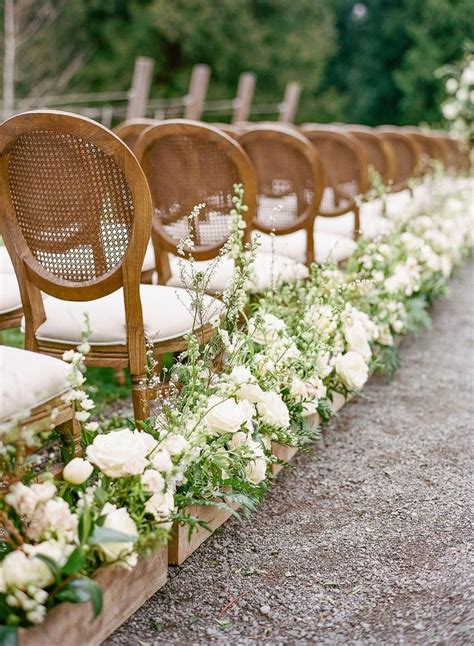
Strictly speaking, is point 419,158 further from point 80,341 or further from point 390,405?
point 80,341

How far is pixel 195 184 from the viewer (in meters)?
3.09

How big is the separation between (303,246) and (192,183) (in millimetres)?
966

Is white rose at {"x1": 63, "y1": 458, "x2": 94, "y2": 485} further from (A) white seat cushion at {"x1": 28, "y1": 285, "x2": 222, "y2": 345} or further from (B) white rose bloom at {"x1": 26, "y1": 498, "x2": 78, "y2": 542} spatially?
(A) white seat cushion at {"x1": 28, "y1": 285, "x2": 222, "y2": 345}

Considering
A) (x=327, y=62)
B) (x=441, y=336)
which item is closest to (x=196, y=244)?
(x=441, y=336)

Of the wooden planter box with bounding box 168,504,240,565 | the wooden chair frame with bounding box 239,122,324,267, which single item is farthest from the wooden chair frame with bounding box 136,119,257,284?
the wooden planter box with bounding box 168,504,240,565

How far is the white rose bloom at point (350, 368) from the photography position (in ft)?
9.68

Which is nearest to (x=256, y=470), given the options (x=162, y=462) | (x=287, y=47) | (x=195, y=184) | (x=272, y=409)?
(x=272, y=409)

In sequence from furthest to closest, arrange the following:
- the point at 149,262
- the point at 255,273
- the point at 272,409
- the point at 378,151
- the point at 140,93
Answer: the point at 140,93, the point at 378,151, the point at 149,262, the point at 255,273, the point at 272,409

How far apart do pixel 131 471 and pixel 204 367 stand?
0.50 metres

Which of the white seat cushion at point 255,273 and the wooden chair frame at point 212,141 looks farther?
the white seat cushion at point 255,273

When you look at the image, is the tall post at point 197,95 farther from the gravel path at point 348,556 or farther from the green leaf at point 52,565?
the green leaf at point 52,565

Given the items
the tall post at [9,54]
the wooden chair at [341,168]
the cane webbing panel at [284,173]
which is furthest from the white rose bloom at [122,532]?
the tall post at [9,54]

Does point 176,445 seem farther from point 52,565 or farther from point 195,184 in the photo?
point 195,184

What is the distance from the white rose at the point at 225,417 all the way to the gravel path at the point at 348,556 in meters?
0.40
